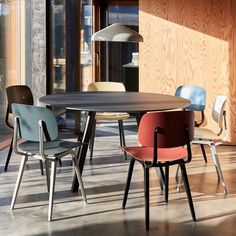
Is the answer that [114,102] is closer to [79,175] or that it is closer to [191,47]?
[79,175]

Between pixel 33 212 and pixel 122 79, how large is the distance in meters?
7.12

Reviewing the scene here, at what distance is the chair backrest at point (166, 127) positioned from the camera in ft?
11.2

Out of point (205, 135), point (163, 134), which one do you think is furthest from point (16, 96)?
point (163, 134)

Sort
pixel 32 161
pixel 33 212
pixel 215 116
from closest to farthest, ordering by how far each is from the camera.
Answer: pixel 33 212, pixel 215 116, pixel 32 161

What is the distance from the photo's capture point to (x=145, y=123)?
3.44 metres

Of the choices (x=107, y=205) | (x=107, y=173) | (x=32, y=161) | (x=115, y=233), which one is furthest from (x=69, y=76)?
(x=115, y=233)

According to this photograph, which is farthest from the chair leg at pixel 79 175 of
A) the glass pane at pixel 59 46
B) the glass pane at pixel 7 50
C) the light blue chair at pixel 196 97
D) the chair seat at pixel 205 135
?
the glass pane at pixel 59 46

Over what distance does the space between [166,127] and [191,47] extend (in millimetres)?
3467

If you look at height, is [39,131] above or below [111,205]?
above

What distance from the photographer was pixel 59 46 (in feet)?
24.1

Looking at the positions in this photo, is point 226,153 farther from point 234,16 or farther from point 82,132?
point 82,132

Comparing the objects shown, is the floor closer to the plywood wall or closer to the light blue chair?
the light blue chair

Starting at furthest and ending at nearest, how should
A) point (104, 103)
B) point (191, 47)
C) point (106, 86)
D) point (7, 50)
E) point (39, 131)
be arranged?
point (191, 47) < point (7, 50) < point (106, 86) < point (104, 103) < point (39, 131)

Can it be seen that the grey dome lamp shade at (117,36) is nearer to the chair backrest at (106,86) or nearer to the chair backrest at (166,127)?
the chair backrest at (106,86)
